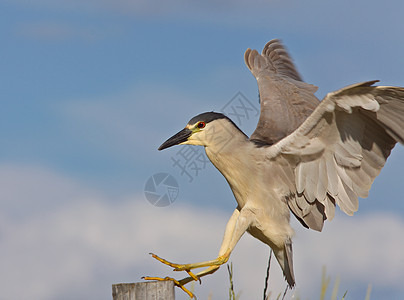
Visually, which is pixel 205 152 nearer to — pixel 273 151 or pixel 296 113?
pixel 273 151

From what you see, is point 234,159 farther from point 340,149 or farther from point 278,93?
point 278,93

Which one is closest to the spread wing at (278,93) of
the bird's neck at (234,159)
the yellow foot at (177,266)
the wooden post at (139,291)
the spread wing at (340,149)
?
the bird's neck at (234,159)

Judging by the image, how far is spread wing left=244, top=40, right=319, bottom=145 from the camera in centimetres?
583

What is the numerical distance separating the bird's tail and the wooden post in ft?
5.06

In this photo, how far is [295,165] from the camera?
4.84m

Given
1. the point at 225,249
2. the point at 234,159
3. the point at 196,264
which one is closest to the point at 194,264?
the point at 196,264

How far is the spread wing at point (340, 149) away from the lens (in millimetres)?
4332

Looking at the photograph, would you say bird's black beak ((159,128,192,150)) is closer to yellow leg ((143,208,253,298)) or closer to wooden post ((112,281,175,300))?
yellow leg ((143,208,253,298))

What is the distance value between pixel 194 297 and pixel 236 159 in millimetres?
1202

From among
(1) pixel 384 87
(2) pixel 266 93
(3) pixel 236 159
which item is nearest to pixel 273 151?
(3) pixel 236 159

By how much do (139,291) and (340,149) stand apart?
6.79 ft

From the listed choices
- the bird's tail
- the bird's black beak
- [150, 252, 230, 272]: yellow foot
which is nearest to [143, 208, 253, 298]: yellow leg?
[150, 252, 230, 272]: yellow foot

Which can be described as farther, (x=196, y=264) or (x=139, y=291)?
(x=196, y=264)

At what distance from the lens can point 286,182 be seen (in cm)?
489
